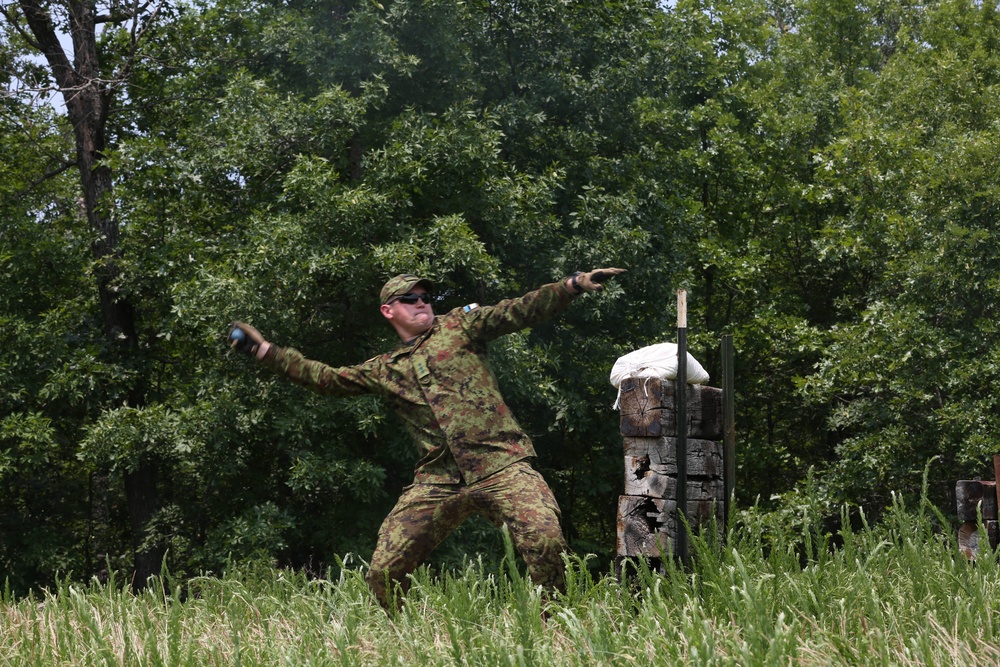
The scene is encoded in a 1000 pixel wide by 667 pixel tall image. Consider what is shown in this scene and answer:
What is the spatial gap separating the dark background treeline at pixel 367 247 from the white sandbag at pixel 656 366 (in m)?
6.28

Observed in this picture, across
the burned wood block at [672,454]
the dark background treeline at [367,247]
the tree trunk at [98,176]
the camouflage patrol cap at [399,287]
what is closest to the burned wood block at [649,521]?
the burned wood block at [672,454]

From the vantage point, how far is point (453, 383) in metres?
5.33

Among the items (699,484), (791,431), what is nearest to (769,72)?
(791,431)

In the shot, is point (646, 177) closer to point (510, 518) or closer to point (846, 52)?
point (846, 52)

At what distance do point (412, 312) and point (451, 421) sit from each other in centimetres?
62

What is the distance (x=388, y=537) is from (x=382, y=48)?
916 cm

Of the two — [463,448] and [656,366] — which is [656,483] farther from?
[463,448]

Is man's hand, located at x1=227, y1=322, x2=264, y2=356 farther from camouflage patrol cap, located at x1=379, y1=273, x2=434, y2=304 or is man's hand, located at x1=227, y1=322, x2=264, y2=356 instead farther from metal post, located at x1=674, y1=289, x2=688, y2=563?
metal post, located at x1=674, y1=289, x2=688, y2=563

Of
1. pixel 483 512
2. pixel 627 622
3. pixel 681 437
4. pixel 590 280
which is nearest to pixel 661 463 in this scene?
pixel 681 437

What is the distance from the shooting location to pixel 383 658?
143 inches

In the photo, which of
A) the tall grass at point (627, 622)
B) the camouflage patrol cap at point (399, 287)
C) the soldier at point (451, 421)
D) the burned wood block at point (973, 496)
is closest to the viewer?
the tall grass at point (627, 622)

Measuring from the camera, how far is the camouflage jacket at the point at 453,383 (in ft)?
17.0

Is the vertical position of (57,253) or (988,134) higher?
(988,134)

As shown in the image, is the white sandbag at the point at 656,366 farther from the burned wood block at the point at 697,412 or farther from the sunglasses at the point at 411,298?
the sunglasses at the point at 411,298
